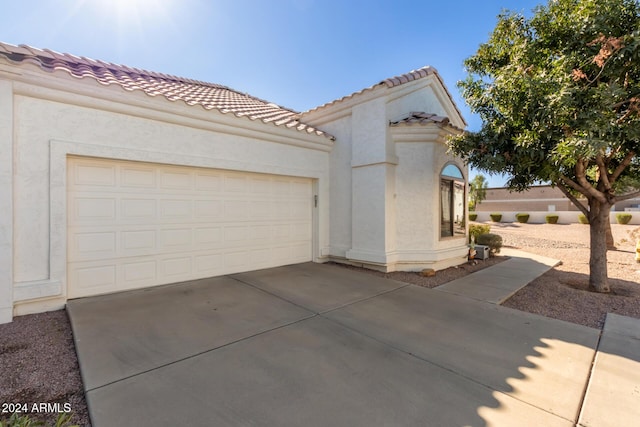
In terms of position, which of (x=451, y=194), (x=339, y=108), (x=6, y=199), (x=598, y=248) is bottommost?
(x=598, y=248)

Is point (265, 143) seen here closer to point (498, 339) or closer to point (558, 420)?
point (498, 339)

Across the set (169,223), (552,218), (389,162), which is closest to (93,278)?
(169,223)

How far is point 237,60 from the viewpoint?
825cm

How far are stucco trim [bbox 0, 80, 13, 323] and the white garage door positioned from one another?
0.72 meters

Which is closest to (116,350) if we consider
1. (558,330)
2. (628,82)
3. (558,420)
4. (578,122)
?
(558,420)

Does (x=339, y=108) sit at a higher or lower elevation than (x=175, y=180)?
higher

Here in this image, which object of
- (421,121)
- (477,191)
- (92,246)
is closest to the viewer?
(92,246)

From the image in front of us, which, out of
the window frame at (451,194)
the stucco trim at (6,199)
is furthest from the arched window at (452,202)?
the stucco trim at (6,199)

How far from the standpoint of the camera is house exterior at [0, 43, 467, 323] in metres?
4.38

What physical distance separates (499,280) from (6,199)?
9488mm

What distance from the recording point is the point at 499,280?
669 centimetres

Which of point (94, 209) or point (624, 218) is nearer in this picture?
point (94, 209)

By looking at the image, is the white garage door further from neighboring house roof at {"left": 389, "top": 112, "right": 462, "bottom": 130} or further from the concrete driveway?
neighboring house roof at {"left": 389, "top": 112, "right": 462, "bottom": 130}

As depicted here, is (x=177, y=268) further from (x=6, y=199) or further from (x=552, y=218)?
(x=552, y=218)
